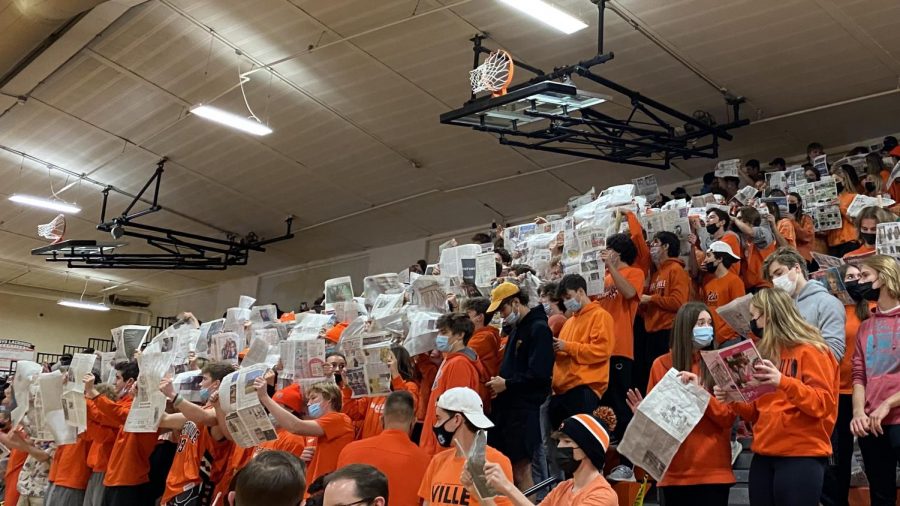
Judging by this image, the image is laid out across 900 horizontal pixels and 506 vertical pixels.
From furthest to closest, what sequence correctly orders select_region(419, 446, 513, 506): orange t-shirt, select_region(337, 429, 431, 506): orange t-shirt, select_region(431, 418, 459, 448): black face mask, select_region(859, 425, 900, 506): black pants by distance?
select_region(337, 429, 431, 506): orange t-shirt, select_region(431, 418, 459, 448): black face mask, select_region(859, 425, 900, 506): black pants, select_region(419, 446, 513, 506): orange t-shirt

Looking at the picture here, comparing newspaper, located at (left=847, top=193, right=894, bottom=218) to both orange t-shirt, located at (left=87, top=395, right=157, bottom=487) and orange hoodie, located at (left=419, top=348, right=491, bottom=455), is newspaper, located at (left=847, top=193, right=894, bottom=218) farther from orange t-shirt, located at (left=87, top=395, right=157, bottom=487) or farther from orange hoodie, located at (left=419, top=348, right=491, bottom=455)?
orange t-shirt, located at (left=87, top=395, right=157, bottom=487)

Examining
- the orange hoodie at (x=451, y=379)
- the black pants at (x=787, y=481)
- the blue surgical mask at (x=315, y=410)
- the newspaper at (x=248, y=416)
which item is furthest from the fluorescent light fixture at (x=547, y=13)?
the black pants at (x=787, y=481)

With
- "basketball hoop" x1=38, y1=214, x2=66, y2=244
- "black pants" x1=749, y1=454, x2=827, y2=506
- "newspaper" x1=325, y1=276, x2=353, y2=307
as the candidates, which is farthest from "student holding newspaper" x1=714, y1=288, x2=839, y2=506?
"basketball hoop" x1=38, y1=214, x2=66, y2=244

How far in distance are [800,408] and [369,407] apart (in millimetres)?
2774

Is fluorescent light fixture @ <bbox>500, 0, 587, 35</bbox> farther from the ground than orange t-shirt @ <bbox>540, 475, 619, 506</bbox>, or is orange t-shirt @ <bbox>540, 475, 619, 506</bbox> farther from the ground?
fluorescent light fixture @ <bbox>500, 0, 587, 35</bbox>

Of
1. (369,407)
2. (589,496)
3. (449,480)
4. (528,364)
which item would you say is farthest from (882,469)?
(369,407)

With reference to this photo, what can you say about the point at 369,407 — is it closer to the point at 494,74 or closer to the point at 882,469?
the point at 882,469

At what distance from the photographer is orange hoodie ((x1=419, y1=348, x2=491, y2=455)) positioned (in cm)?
452

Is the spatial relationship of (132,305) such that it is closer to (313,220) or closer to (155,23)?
(313,220)

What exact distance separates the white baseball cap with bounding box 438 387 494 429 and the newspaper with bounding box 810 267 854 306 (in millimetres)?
2049

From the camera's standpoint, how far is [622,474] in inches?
181

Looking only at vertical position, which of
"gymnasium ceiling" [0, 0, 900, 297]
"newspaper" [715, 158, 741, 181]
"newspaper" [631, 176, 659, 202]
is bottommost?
"newspaper" [631, 176, 659, 202]

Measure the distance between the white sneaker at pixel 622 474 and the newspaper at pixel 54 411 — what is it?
433cm

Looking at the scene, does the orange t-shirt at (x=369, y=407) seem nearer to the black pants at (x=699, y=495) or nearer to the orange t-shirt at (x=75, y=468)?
the black pants at (x=699, y=495)
